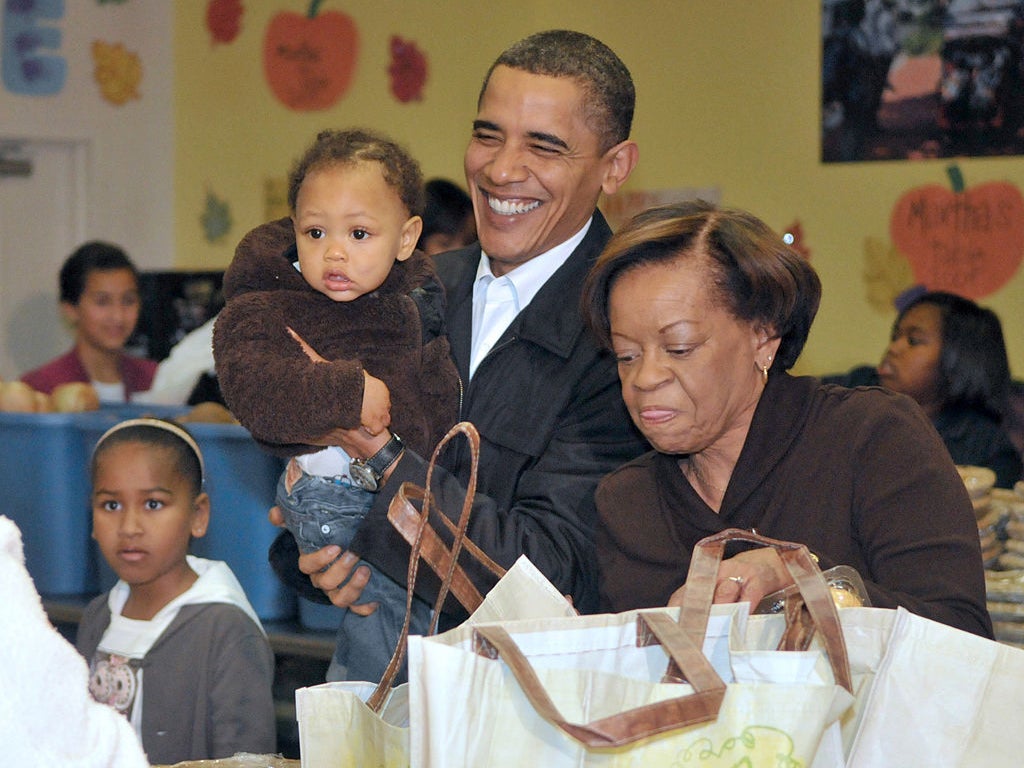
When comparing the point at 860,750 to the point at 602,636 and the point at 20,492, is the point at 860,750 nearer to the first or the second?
the point at 602,636

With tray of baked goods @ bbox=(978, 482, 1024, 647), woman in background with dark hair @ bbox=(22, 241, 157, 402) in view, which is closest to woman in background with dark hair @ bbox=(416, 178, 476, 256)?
woman in background with dark hair @ bbox=(22, 241, 157, 402)

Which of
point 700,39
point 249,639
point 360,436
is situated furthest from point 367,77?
point 360,436

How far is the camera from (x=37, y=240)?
21.6 ft

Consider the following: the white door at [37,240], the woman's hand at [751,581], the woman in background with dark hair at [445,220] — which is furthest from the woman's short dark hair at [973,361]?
the white door at [37,240]

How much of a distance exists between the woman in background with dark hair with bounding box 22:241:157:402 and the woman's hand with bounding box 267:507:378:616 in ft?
10.2

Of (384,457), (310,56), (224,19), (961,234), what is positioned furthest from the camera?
(224,19)

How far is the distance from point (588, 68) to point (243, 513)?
1657 millimetres

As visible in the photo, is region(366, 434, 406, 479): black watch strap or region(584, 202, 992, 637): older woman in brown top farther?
region(366, 434, 406, 479): black watch strap

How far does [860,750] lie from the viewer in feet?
4.51

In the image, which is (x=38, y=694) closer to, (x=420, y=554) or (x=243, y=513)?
(x=420, y=554)

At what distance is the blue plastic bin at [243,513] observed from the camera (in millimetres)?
3248

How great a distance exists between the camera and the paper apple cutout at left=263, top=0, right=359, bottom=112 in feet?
20.9

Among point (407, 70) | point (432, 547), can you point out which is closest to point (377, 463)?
point (432, 547)

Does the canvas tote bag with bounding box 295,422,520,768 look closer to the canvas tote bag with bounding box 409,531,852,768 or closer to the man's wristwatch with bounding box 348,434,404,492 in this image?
the canvas tote bag with bounding box 409,531,852,768
